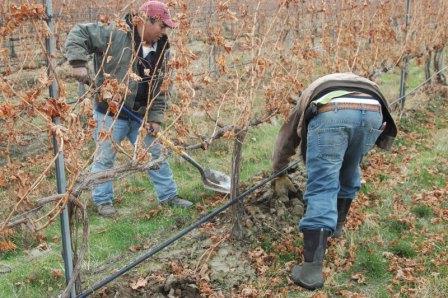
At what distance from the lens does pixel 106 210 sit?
5301mm

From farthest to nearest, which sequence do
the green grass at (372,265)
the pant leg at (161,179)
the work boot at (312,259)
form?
the pant leg at (161,179)
the green grass at (372,265)
the work boot at (312,259)

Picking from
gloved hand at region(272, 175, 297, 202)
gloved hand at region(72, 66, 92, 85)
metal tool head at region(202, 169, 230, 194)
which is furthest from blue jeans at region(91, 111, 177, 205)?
gloved hand at region(272, 175, 297, 202)

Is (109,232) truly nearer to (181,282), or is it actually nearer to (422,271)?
(181,282)

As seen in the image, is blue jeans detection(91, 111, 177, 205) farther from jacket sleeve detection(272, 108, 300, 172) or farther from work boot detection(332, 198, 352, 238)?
work boot detection(332, 198, 352, 238)

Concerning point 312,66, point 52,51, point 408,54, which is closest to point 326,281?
point 52,51

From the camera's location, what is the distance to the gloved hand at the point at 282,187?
5051 mm

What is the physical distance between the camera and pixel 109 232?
489 centimetres

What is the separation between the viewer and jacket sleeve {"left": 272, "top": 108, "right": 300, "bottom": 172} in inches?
161

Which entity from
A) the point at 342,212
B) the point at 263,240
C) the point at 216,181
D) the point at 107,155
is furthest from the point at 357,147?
the point at 107,155

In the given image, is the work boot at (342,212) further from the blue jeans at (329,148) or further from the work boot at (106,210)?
the work boot at (106,210)

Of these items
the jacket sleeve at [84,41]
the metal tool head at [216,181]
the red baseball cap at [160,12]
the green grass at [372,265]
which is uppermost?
the red baseball cap at [160,12]

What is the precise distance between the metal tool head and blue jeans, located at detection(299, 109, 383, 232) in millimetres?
1776

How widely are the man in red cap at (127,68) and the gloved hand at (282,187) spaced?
3.00ft

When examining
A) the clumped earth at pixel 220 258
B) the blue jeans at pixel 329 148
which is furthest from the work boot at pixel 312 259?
the clumped earth at pixel 220 258
